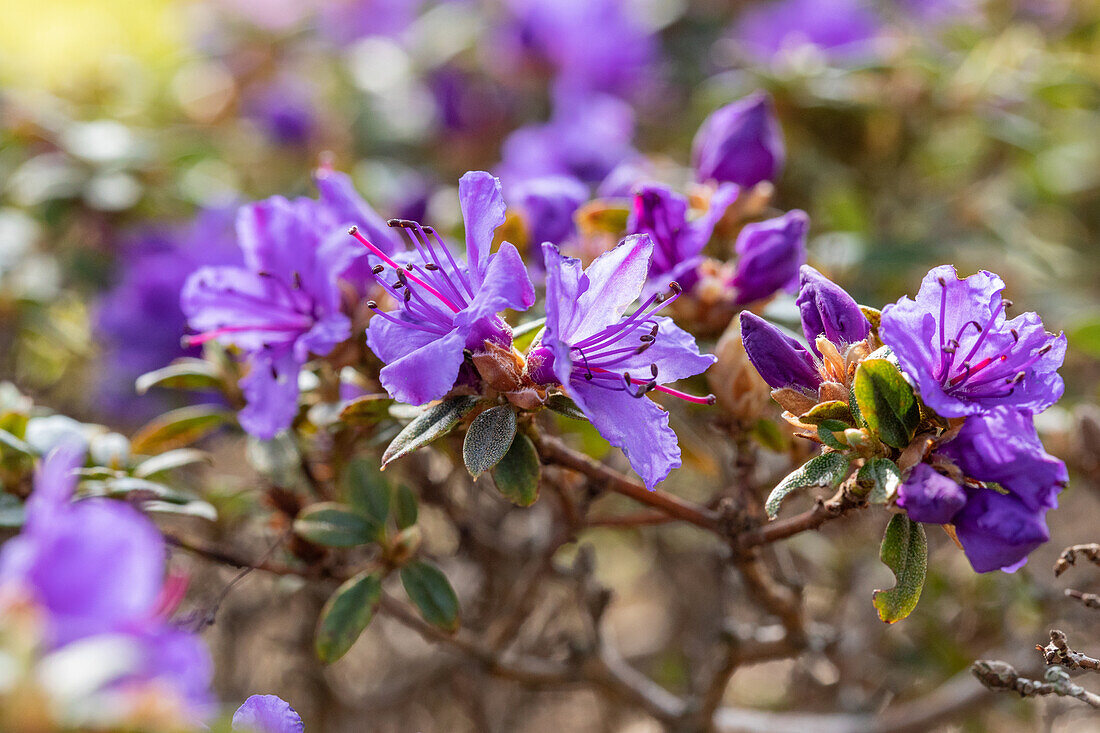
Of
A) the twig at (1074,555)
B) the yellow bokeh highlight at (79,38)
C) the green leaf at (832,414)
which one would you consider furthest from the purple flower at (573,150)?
the yellow bokeh highlight at (79,38)

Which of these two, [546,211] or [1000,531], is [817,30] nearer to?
[546,211]

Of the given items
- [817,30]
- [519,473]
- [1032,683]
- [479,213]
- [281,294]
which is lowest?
[1032,683]

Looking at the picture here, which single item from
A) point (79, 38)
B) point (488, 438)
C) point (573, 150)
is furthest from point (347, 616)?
point (79, 38)

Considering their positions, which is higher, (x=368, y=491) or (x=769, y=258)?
(x=769, y=258)

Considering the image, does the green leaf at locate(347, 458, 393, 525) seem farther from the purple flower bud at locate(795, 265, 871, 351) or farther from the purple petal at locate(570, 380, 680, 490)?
the purple flower bud at locate(795, 265, 871, 351)

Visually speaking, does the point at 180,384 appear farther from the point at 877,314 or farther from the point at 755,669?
the point at 755,669

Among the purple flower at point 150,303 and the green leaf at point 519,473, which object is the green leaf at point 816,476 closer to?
the green leaf at point 519,473
